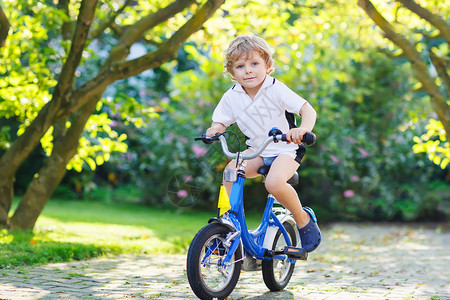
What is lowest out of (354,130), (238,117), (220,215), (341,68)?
(220,215)

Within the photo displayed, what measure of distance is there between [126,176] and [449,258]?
8.95 meters

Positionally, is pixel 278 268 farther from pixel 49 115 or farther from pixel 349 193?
pixel 349 193

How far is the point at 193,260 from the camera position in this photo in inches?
131

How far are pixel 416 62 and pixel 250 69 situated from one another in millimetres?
3736

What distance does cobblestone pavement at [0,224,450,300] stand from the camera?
3986 mm

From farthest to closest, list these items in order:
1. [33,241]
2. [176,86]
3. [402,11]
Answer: [176,86] → [402,11] → [33,241]

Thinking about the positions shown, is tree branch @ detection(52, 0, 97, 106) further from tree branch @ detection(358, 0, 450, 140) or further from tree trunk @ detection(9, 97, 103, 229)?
tree branch @ detection(358, 0, 450, 140)

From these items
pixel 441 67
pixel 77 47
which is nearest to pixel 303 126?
pixel 77 47

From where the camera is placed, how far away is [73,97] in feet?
20.7

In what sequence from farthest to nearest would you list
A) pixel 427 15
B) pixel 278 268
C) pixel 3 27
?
pixel 3 27 < pixel 427 15 < pixel 278 268

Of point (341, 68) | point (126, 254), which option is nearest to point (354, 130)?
point (341, 68)

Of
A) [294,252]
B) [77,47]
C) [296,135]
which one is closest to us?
[296,135]

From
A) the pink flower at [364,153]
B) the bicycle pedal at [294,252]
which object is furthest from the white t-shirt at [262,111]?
the pink flower at [364,153]

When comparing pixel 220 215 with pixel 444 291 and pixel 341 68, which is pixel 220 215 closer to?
pixel 444 291
